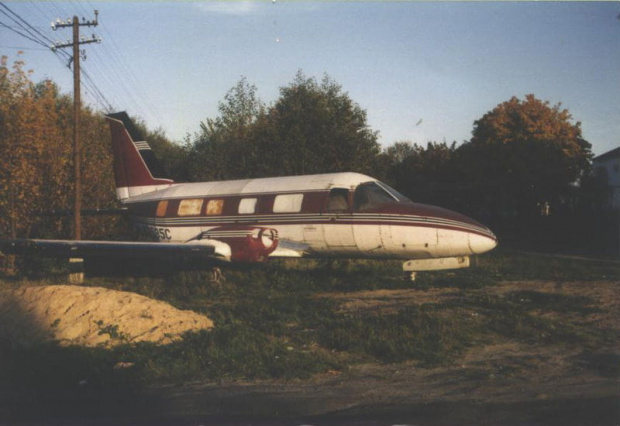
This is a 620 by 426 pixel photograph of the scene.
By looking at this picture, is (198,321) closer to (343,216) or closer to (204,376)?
(204,376)

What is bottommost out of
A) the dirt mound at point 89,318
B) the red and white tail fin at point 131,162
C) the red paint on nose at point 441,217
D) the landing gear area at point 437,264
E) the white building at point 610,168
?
the dirt mound at point 89,318

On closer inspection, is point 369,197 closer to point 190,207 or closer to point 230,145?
point 190,207

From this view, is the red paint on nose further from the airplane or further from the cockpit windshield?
the cockpit windshield

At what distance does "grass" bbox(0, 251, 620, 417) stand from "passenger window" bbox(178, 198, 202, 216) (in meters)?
3.72

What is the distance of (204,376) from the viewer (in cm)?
714

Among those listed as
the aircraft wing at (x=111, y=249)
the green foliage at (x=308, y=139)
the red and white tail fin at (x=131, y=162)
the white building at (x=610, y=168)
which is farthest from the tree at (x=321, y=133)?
the white building at (x=610, y=168)

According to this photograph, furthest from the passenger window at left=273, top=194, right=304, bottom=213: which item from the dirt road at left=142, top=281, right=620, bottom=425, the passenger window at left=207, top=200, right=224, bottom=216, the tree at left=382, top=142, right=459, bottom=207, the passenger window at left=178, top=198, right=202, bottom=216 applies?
the tree at left=382, top=142, right=459, bottom=207

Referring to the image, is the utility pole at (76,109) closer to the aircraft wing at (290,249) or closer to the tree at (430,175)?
the aircraft wing at (290,249)

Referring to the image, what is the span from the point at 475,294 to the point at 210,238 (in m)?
7.79

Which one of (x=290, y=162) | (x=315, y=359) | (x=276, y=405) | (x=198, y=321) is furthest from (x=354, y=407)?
(x=290, y=162)

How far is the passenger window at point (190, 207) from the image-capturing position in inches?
691

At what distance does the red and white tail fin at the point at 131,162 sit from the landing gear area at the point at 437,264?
1060 cm

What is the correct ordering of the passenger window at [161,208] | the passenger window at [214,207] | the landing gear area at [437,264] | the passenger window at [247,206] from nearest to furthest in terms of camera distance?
the landing gear area at [437,264] → the passenger window at [247,206] → the passenger window at [214,207] → the passenger window at [161,208]

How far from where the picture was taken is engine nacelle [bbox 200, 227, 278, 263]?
48.9ft
